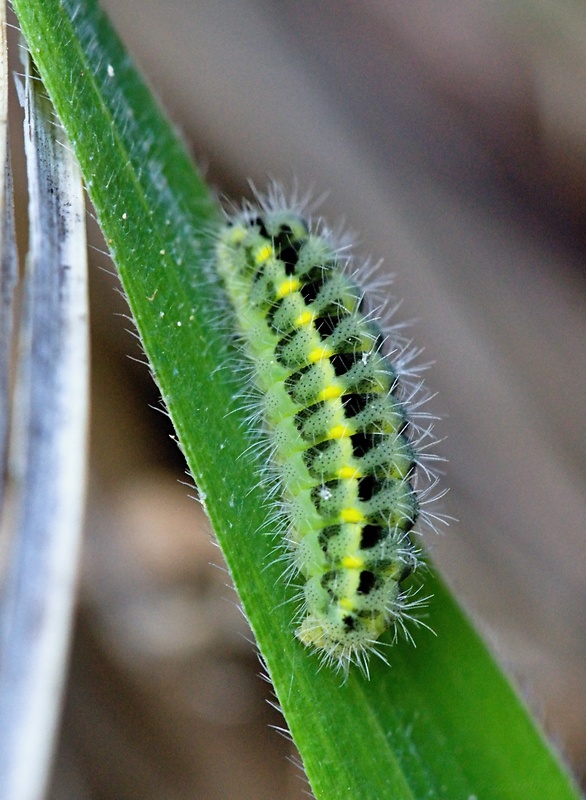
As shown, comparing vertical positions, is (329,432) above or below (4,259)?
above

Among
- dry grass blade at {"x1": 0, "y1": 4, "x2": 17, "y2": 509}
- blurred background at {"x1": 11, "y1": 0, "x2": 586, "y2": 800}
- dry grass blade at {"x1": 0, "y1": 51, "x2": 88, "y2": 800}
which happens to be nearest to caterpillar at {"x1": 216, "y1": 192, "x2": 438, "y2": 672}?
Result: dry grass blade at {"x1": 0, "y1": 51, "x2": 88, "y2": 800}

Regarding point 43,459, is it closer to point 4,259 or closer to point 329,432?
point 4,259

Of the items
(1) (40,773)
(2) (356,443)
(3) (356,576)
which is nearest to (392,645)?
(3) (356,576)

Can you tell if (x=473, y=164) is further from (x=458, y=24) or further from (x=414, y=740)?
(x=414, y=740)

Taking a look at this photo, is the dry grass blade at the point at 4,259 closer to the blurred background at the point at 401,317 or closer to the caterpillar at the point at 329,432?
the caterpillar at the point at 329,432

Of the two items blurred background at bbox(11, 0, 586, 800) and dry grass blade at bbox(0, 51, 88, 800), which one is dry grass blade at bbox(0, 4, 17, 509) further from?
blurred background at bbox(11, 0, 586, 800)

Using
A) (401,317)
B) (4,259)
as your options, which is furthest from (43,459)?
(401,317)

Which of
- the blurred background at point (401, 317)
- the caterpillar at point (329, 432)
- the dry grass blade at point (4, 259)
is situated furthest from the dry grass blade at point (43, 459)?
the blurred background at point (401, 317)
